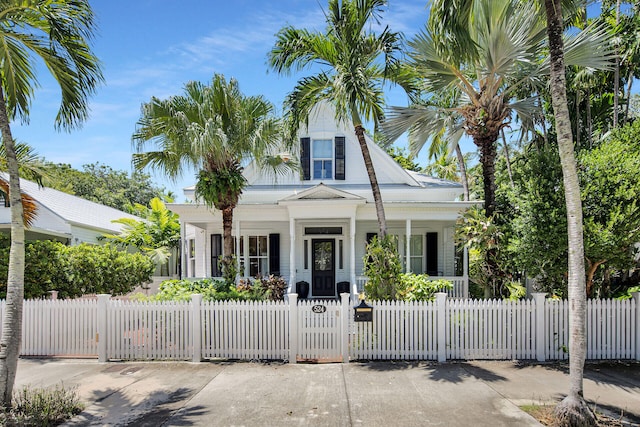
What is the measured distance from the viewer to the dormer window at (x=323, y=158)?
53.5 feet

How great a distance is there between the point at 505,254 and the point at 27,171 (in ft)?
37.9

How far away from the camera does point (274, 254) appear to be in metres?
16.2

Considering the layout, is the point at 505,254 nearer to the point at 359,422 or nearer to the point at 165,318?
the point at 359,422

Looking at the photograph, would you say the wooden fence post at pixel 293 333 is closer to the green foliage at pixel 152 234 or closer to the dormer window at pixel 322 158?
the dormer window at pixel 322 158

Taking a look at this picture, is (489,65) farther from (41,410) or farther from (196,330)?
(41,410)

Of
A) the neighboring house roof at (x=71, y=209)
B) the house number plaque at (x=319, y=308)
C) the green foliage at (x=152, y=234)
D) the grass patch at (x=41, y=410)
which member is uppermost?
the neighboring house roof at (x=71, y=209)

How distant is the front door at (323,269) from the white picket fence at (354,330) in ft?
23.5

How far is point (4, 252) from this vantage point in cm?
1105

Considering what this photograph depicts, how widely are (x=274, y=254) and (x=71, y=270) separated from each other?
271 inches

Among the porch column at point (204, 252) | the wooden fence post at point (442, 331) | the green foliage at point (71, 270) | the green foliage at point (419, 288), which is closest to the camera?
the wooden fence post at point (442, 331)

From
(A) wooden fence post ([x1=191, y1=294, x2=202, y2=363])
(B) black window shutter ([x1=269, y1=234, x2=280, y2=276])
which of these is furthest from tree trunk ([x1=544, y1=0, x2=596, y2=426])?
(B) black window shutter ([x1=269, y1=234, x2=280, y2=276])

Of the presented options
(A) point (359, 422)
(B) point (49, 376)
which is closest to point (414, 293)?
(A) point (359, 422)

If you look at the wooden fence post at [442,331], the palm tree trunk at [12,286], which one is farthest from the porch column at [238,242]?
the palm tree trunk at [12,286]

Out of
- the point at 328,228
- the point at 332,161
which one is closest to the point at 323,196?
the point at 328,228
